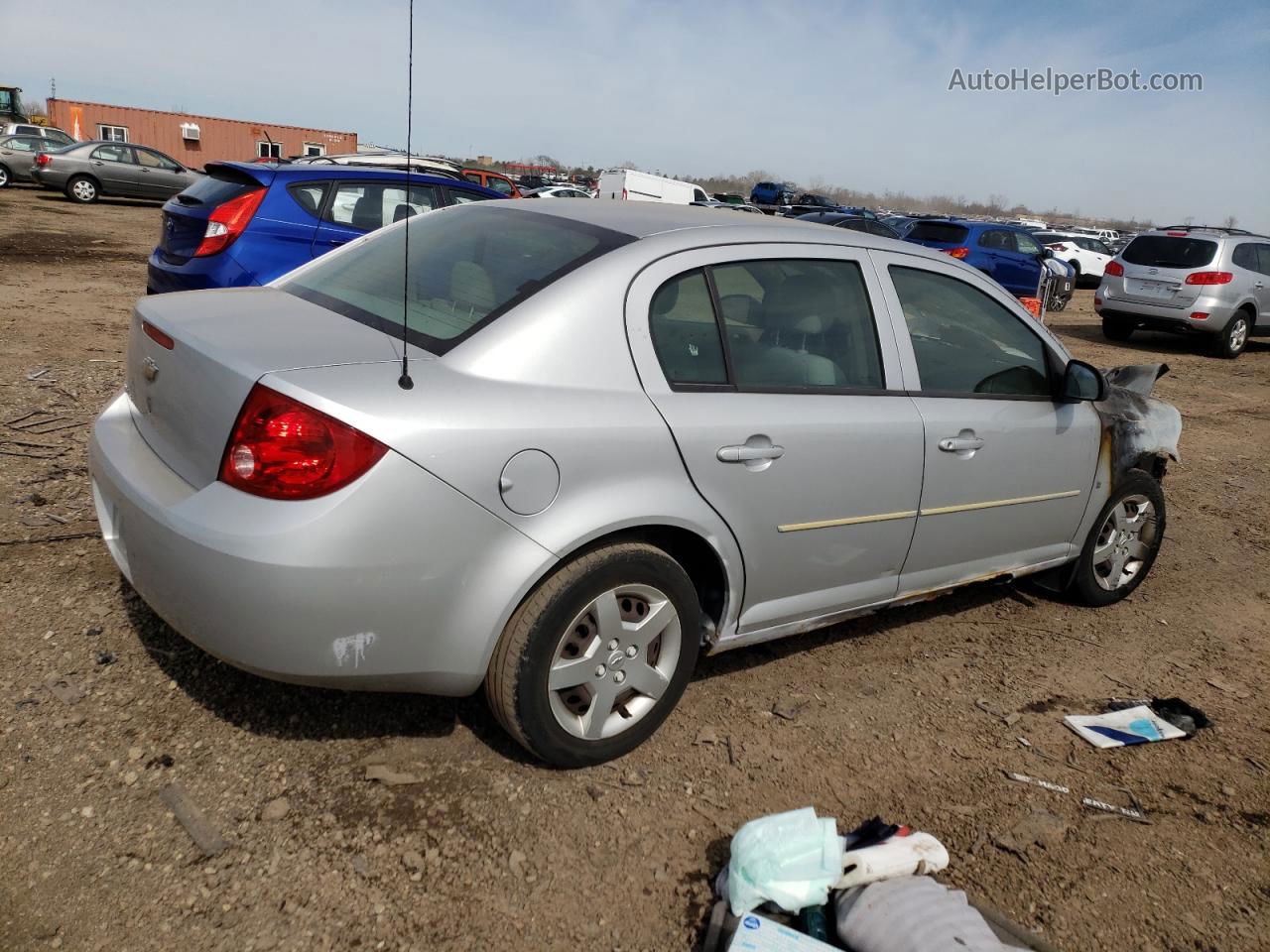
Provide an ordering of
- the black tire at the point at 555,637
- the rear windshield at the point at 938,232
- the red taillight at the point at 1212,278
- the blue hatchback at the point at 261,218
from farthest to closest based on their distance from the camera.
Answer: the rear windshield at the point at 938,232
the red taillight at the point at 1212,278
the blue hatchback at the point at 261,218
the black tire at the point at 555,637

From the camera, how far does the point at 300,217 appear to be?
6852mm

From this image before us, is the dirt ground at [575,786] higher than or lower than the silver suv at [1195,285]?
lower

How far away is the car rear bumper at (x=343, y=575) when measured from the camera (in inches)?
86.5

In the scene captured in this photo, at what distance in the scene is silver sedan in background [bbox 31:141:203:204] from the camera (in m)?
21.7

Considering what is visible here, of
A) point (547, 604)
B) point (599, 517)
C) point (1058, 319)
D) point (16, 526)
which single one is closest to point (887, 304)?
point (599, 517)

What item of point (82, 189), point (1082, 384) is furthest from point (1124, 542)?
point (82, 189)

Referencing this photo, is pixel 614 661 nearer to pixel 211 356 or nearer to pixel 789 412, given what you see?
pixel 789 412

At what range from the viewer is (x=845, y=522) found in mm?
3092

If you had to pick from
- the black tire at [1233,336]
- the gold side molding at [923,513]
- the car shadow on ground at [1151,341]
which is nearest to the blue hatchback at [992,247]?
the car shadow on ground at [1151,341]

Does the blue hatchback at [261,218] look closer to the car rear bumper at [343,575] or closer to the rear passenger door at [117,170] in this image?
the car rear bumper at [343,575]

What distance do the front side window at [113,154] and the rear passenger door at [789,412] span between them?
78.4ft

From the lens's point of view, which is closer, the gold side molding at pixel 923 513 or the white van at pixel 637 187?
the gold side molding at pixel 923 513

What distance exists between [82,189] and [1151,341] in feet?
74.6

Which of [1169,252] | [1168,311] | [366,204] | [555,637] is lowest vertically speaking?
[555,637]
